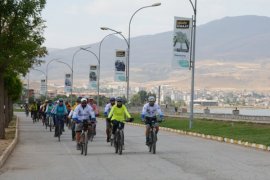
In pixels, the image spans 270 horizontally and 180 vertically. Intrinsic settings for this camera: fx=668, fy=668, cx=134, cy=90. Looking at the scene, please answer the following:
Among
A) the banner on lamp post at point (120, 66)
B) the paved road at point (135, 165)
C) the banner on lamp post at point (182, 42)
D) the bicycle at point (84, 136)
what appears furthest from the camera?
the banner on lamp post at point (120, 66)

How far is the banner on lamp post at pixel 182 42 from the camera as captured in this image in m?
34.7

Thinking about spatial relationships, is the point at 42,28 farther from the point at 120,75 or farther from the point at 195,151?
the point at 120,75

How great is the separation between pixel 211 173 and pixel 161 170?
1227 mm

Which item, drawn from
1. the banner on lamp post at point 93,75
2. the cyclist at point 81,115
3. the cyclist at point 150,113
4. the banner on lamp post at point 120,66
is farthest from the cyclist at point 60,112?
the banner on lamp post at point 93,75

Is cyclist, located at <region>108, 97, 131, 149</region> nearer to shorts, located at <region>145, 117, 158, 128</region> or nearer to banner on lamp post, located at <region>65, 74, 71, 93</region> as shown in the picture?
shorts, located at <region>145, 117, 158, 128</region>

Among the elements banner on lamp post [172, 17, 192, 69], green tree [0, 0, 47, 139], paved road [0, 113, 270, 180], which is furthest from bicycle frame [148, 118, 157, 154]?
banner on lamp post [172, 17, 192, 69]

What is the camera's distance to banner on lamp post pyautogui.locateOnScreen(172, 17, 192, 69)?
34719mm

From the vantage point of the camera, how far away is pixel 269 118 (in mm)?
50562

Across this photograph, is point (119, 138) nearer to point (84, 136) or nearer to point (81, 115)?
point (84, 136)

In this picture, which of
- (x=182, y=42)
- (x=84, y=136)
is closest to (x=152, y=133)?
(x=84, y=136)

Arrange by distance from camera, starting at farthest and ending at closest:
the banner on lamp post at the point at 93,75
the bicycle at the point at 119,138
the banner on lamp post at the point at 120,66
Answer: the banner on lamp post at the point at 93,75 → the banner on lamp post at the point at 120,66 → the bicycle at the point at 119,138

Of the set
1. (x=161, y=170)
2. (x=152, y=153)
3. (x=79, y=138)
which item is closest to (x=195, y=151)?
(x=152, y=153)

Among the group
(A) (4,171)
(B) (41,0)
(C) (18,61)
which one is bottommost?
(A) (4,171)

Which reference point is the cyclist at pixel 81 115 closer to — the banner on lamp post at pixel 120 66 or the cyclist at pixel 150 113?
the cyclist at pixel 150 113
